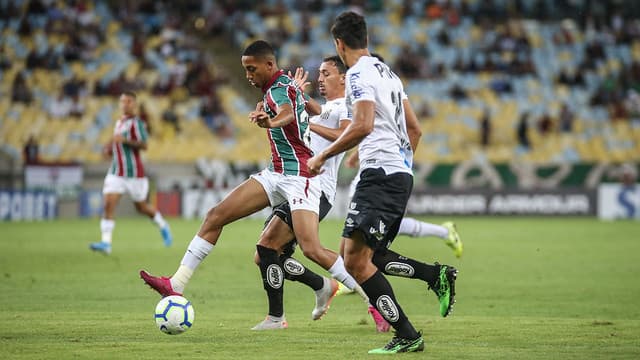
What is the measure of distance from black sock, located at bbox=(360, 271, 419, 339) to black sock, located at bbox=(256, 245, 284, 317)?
190 cm

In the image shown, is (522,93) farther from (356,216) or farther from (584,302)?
(356,216)

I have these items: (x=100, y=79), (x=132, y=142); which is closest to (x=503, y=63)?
(x=100, y=79)

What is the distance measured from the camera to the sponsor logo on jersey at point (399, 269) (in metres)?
9.27

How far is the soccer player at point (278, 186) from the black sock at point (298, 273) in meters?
0.55

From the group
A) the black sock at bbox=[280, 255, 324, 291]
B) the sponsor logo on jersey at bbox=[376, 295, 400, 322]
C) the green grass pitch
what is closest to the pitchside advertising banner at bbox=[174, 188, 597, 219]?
the green grass pitch

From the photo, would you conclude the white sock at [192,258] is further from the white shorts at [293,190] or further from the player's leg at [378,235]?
the player's leg at [378,235]

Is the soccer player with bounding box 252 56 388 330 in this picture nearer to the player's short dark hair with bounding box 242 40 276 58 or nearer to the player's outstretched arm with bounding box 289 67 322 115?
the player's outstretched arm with bounding box 289 67 322 115

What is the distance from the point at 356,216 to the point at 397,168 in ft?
1.71

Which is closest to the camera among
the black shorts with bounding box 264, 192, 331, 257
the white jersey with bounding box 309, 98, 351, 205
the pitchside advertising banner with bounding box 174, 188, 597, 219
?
the black shorts with bounding box 264, 192, 331, 257

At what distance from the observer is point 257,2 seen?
135 ft

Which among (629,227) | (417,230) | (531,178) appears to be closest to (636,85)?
(531,178)

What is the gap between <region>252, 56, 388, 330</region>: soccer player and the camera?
9.90 meters

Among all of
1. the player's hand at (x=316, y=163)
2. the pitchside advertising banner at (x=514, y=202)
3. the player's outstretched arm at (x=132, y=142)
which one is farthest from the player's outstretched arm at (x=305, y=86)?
the pitchside advertising banner at (x=514, y=202)

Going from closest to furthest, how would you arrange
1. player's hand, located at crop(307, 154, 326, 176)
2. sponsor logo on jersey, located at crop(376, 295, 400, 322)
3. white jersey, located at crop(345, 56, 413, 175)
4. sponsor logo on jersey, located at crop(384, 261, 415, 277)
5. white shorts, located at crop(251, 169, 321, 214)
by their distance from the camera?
player's hand, located at crop(307, 154, 326, 176) → white jersey, located at crop(345, 56, 413, 175) → sponsor logo on jersey, located at crop(376, 295, 400, 322) → sponsor logo on jersey, located at crop(384, 261, 415, 277) → white shorts, located at crop(251, 169, 321, 214)
